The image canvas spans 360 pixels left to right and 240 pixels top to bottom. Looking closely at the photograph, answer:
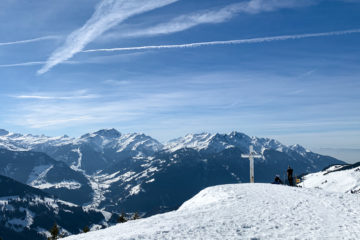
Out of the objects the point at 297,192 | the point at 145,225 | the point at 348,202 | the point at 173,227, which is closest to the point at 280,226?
the point at 173,227

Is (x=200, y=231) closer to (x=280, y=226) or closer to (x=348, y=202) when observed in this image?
(x=280, y=226)

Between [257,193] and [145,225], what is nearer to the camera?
[145,225]

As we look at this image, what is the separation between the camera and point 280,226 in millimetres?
23156

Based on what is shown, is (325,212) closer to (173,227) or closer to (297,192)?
(297,192)

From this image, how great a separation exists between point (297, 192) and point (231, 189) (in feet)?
23.5

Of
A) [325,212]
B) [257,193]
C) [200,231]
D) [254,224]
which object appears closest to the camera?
[200,231]

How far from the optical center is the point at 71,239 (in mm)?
24719

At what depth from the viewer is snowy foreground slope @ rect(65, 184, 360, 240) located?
2152 centimetres

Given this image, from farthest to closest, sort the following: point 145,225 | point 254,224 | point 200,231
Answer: point 145,225 < point 254,224 < point 200,231

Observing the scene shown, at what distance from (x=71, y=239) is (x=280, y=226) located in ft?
49.4

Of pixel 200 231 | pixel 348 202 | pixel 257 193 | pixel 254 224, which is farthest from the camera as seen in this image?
pixel 257 193

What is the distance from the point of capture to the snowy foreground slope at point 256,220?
70.6 ft

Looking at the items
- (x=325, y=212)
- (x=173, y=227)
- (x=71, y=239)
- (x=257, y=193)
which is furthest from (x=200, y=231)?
(x=257, y=193)

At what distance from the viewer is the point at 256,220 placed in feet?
80.7
